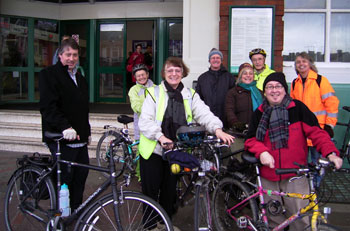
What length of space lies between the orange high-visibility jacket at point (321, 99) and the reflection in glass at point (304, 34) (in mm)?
2179

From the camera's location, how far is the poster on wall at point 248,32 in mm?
6250

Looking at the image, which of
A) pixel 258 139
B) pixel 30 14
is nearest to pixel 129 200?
pixel 258 139

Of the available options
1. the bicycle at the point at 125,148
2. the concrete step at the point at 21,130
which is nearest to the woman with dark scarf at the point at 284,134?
the bicycle at the point at 125,148

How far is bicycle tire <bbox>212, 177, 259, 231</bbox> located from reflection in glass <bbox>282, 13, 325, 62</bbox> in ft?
13.2

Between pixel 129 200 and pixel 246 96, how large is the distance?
7.29 ft

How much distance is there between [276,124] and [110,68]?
8.62 metres

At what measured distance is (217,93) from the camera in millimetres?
4879

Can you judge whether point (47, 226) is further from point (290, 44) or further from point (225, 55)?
point (290, 44)

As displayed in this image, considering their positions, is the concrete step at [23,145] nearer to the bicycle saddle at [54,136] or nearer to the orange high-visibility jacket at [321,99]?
the bicycle saddle at [54,136]

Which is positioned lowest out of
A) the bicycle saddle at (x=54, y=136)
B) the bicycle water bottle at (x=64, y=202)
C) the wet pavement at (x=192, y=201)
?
the wet pavement at (x=192, y=201)

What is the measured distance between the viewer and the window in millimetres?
6703

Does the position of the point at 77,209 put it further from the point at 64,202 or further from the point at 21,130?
the point at 21,130

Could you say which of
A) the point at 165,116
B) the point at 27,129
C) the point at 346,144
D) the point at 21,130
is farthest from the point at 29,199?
the point at 346,144

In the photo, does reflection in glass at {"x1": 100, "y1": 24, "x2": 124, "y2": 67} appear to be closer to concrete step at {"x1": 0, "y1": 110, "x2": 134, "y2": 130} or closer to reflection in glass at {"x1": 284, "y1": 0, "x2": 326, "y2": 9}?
concrete step at {"x1": 0, "y1": 110, "x2": 134, "y2": 130}
